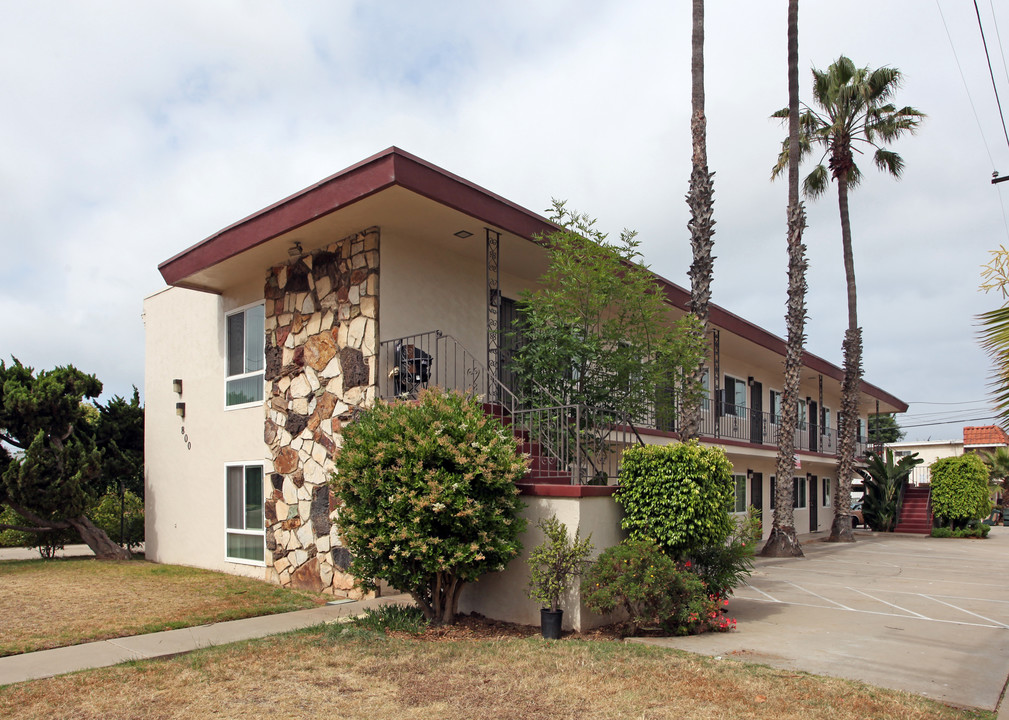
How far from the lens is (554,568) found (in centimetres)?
777

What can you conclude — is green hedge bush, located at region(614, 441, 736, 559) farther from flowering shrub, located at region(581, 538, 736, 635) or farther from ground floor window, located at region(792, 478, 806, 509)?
ground floor window, located at region(792, 478, 806, 509)

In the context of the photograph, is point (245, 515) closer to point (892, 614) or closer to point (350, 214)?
point (350, 214)

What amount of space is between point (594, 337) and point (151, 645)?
19.5ft

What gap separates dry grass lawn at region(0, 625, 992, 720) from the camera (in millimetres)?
5398

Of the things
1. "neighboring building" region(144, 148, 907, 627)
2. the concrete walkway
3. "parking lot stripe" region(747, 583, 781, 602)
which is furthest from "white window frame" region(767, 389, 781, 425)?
the concrete walkway

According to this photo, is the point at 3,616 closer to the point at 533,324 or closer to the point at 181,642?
the point at 181,642

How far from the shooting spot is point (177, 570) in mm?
12703

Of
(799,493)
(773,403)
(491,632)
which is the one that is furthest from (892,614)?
(773,403)

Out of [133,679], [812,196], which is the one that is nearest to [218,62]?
[133,679]

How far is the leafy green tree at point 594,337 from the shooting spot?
9742 mm

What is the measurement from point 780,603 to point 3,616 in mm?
9320

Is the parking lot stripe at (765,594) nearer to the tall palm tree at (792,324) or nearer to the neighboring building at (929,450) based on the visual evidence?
the tall palm tree at (792,324)

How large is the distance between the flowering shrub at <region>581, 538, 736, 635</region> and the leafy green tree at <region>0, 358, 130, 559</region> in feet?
33.8

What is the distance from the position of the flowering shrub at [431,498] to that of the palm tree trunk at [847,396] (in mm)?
16967
